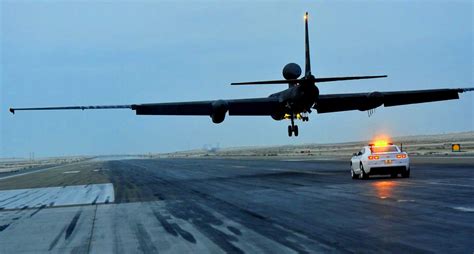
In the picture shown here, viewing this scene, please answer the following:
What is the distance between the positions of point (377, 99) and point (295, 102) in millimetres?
5948

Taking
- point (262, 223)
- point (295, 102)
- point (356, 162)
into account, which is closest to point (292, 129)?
point (295, 102)

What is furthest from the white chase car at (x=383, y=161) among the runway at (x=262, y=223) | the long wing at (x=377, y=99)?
the long wing at (x=377, y=99)

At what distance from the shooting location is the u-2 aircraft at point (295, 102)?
2897 cm

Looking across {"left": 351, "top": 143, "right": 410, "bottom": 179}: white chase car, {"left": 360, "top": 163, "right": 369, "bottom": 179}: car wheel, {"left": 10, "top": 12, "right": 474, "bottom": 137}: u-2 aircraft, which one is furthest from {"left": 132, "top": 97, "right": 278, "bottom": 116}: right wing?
{"left": 351, "top": 143, "right": 410, "bottom": 179}: white chase car

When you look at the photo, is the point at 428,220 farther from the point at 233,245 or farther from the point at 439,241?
the point at 233,245

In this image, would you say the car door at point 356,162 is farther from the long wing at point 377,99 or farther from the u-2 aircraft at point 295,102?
the long wing at point 377,99

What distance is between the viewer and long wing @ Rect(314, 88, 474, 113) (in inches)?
1316

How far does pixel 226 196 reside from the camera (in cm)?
1911

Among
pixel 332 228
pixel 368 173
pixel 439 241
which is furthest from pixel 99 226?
pixel 368 173

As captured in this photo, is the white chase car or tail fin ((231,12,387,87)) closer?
the white chase car

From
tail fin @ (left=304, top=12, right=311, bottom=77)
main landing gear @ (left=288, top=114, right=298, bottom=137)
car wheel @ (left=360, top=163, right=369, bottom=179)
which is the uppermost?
tail fin @ (left=304, top=12, right=311, bottom=77)

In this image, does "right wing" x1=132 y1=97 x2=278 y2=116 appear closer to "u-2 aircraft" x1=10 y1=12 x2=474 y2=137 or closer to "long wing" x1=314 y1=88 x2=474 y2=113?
"u-2 aircraft" x1=10 y1=12 x2=474 y2=137

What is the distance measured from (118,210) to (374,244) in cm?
938

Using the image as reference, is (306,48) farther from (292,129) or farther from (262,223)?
(262,223)
